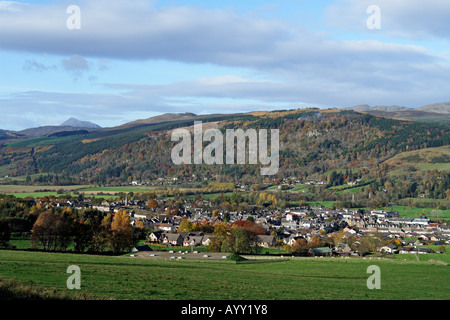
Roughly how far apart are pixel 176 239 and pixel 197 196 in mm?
75787

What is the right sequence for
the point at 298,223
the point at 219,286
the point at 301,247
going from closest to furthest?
the point at 219,286 < the point at 301,247 < the point at 298,223

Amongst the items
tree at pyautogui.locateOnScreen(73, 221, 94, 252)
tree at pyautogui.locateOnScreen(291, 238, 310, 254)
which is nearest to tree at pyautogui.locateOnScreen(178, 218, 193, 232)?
tree at pyautogui.locateOnScreen(291, 238, 310, 254)

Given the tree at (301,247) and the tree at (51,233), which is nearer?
the tree at (51,233)

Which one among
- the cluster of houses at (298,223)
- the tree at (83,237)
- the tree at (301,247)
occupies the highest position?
the tree at (83,237)

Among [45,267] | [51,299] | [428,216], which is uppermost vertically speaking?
[51,299]

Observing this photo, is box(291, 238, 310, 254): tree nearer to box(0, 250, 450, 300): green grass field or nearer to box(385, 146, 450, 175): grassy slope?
box(0, 250, 450, 300): green grass field

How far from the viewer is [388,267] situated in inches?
1759

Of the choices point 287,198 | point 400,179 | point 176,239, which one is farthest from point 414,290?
point 400,179

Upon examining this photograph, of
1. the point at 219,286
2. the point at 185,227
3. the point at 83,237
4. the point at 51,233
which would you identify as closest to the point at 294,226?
the point at 185,227

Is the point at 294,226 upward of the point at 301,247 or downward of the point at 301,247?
downward

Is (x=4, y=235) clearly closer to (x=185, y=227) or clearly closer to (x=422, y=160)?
(x=185, y=227)

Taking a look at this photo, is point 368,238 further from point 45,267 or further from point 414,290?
point 45,267

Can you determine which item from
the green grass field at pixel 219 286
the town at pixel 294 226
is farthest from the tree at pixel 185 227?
the green grass field at pixel 219 286

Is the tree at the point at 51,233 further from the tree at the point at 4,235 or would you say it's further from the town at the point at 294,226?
the town at the point at 294,226
